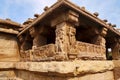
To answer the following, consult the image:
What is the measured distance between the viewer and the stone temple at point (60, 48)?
141 inches

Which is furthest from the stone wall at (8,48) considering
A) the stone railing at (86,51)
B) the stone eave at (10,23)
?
the stone railing at (86,51)

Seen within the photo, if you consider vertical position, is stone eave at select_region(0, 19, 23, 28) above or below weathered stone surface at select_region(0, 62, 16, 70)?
above

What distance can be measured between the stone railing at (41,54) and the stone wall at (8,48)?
0.49 metres

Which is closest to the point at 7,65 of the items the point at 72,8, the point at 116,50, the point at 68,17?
the point at 68,17

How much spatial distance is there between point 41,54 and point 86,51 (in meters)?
1.32

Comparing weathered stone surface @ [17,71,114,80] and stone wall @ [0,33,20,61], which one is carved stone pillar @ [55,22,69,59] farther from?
stone wall @ [0,33,20,61]

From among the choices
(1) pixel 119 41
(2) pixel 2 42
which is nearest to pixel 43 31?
(2) pixel 2 42

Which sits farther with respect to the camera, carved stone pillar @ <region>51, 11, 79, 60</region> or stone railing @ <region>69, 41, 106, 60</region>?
stone railing @ <region>69, 41, 106, 60</region>

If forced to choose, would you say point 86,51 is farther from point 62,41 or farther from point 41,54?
point 41,54

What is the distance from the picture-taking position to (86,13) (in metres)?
4.19

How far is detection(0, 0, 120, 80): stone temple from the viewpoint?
141 inches

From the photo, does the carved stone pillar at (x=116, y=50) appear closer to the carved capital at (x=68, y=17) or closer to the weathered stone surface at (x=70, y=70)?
the weathered stone surface at (x=70, y=70)

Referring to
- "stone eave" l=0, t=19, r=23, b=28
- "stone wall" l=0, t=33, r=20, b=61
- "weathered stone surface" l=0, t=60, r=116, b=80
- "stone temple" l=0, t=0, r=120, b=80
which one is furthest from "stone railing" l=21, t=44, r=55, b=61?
"stone eave" l=0, t=19, r=23, b=28

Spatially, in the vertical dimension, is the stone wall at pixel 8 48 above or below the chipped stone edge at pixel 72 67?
above
